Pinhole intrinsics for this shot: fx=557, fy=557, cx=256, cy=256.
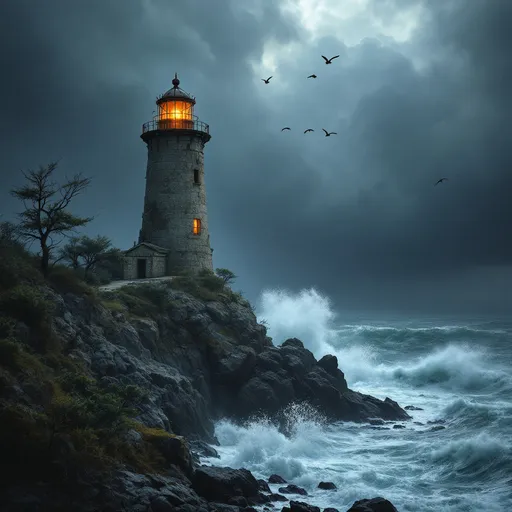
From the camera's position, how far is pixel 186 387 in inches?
974

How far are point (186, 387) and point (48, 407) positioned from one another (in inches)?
390

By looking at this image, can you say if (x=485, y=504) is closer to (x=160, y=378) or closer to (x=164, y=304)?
(x=160, y=378)

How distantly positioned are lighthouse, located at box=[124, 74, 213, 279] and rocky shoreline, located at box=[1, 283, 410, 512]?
538 centimetres

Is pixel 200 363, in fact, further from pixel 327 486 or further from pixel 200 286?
pixel 327 486

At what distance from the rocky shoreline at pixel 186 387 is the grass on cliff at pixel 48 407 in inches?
9.8

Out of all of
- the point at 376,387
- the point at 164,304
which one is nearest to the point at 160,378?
the point at 164,304

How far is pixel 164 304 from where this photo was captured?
30094mm

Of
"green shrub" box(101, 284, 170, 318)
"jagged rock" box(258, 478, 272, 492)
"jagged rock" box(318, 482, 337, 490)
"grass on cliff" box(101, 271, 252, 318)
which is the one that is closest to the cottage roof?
"grass on cliff" box(101, 271, 252, 318)

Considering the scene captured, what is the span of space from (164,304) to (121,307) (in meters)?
3.16

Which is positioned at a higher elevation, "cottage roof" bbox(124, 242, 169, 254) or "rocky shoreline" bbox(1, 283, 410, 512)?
"cottage roof" bbox(124, 242, 169, 254)

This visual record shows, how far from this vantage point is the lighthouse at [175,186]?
1516 inches

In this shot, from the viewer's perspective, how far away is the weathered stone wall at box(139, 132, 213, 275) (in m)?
38.5

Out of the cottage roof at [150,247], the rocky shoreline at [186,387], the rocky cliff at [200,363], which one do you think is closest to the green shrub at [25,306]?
the rocky shoreline at [186,387]

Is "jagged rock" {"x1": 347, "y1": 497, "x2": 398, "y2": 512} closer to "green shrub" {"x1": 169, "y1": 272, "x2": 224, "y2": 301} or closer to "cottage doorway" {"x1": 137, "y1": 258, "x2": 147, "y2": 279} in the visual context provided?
"green shrub" {"x1": 169, "y1": 272, "x2": 224, "y2": 301}
